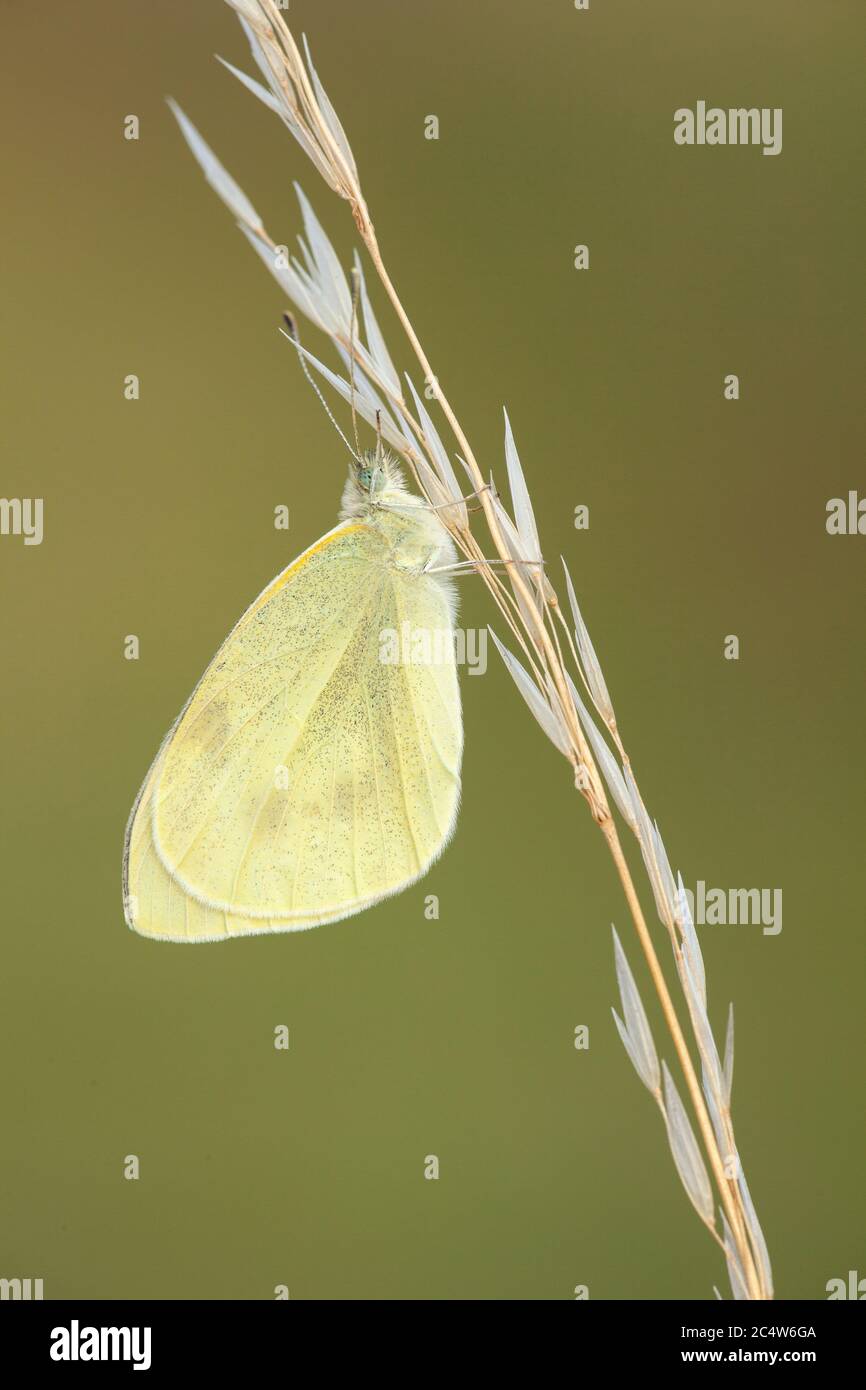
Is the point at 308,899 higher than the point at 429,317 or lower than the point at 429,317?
lower

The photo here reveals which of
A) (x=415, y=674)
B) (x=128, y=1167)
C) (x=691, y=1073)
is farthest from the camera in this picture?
(x=128, y=1167)

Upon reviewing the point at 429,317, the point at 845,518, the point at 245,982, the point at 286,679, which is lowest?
the point at 245,982

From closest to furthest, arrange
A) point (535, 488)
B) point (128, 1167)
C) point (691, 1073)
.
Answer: point (691, 1073)
point (128, 1167)
point (535, 488)

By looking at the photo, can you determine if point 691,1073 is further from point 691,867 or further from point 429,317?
point 429,317

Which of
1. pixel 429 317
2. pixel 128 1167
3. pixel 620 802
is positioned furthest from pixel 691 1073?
pixel 429 317
